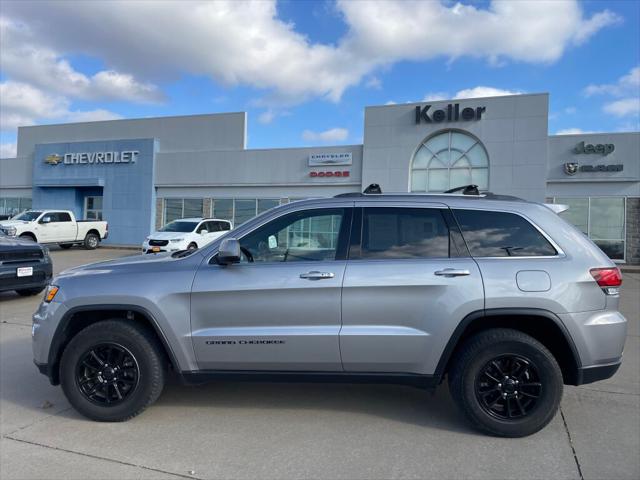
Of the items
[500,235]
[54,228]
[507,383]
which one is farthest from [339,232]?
[54,228]

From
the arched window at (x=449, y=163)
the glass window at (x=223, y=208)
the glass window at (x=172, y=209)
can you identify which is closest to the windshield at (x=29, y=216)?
the glass window at (x=172, y=209)

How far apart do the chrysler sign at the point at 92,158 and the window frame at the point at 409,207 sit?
26083 mm

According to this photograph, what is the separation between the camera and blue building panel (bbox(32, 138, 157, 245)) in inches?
1063

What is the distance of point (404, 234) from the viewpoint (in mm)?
3822

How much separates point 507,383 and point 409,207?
1540mm

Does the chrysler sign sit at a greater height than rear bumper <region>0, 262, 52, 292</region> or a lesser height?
greater

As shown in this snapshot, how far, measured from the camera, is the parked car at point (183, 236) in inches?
675

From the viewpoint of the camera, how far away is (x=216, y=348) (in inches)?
146

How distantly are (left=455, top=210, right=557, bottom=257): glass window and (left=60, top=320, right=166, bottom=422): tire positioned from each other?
2.67m

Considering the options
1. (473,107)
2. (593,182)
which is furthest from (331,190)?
(593,182)

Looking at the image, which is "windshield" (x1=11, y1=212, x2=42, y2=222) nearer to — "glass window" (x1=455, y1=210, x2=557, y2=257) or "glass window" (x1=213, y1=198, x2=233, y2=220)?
"glass window" (x1=213, y1=198, x2=233, y2=220)

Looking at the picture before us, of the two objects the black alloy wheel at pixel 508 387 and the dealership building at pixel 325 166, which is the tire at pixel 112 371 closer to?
the black alloy wheel at pixel 508 387

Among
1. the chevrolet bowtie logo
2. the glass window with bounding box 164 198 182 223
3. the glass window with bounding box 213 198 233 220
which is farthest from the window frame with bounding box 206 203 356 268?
the chevrolet bowtie logo

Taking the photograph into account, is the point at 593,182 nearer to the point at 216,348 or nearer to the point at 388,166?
the point at 388,166
